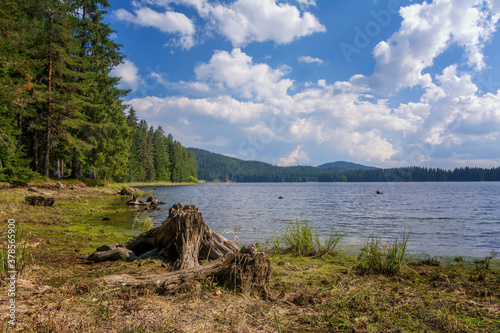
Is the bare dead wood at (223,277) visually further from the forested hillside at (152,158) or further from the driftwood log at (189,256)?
A: the forested hillside at (152,158)

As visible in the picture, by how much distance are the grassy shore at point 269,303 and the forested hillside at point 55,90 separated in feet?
48.0

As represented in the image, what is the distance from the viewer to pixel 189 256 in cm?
594

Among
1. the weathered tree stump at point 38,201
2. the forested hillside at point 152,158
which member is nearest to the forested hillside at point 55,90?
the weathered tree stump at point 38,201

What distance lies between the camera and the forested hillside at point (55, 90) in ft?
58.6

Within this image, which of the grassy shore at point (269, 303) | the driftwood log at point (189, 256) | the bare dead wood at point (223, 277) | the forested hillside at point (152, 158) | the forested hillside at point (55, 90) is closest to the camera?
the grassy shore at point (269, 303)

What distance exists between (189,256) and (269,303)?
244cm

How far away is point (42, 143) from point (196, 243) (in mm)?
29228

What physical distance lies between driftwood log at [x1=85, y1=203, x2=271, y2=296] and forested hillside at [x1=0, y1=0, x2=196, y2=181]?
1322 centimetres

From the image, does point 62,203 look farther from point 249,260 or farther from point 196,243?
point 249,260

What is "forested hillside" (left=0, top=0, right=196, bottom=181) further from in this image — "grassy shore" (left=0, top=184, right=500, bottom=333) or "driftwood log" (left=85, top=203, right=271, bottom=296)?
"grassy shore" (left=0, top=184, right=500, bottom=333)

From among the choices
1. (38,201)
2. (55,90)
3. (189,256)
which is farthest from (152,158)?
(189,256)

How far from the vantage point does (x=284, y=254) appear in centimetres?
862

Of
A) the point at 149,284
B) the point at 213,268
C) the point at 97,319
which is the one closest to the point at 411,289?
the point at 213,268

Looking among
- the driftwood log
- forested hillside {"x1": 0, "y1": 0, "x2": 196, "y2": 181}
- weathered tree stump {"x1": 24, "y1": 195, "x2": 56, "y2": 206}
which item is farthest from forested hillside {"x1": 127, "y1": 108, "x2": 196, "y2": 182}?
the driftwood log
